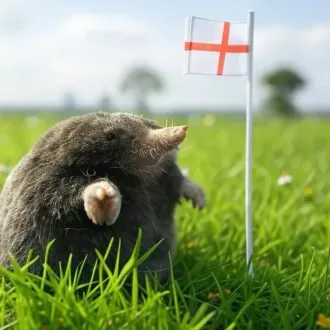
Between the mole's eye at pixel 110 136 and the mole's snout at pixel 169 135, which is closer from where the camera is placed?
the mole's snout at pixel 169 135

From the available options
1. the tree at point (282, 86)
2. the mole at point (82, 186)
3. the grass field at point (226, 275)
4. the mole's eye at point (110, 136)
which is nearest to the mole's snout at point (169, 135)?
the mole at point (82, 186)

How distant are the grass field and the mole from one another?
16 centimetres

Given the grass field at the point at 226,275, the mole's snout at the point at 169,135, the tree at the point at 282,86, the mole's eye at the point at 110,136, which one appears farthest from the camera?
the tree at the point at 282,86

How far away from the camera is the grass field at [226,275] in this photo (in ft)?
7.32

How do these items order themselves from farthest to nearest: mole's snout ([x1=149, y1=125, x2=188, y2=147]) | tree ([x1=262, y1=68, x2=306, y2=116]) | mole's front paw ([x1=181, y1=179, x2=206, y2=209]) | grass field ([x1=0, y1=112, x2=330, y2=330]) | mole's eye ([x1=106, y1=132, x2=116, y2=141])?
tree ([x1=262, y1=68, x2=306, y2=116]) < mole's front paw ([x1=181, y1=179, x2=206, y2=209]) < mole's eye ([x1=106, y1=132, x2=116, y2=141]) < mole's snout ([x1=149, y1=125, x2=188, y2=147]) < grass field ([x1=0, y1=112, x2=330, y2=330])

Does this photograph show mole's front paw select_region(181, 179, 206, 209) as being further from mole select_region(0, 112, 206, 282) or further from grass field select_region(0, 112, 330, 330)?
mole select_region(0, 112, 206, 282)

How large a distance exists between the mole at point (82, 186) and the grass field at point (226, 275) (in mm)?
165

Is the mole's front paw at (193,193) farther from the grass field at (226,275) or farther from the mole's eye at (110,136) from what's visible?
the mole's eye at (110,136)

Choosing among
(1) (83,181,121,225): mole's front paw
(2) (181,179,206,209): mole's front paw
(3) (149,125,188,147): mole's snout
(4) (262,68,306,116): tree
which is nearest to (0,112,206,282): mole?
(3) (149,125,188,147): mole's snout

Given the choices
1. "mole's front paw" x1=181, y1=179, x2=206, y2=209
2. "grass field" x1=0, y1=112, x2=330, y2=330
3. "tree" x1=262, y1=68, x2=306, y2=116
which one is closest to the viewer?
"grass field" x1=0, y1=112, x2=330, y2=330

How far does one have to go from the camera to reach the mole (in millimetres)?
2547

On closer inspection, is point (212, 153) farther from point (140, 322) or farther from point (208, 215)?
point (140, 322)

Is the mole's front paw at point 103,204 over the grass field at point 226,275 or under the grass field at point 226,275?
over

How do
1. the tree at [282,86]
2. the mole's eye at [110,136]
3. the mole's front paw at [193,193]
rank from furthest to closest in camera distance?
the tree at [282,86]
the mole's front paw at [193,193]
the mole's eye at [110,136]
